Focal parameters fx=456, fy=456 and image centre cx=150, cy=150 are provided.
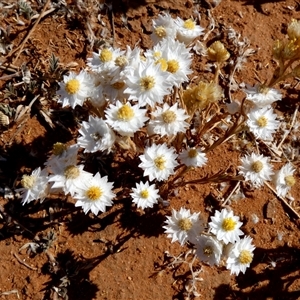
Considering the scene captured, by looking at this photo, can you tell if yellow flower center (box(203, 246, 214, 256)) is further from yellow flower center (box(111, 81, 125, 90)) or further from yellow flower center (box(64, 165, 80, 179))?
yellow flower center (box(111, 81, 125, 90))

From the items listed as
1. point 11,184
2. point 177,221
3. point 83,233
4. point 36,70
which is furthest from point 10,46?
point 177,221

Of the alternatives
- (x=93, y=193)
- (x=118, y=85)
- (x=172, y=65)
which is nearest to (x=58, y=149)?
(x=93, y=193)

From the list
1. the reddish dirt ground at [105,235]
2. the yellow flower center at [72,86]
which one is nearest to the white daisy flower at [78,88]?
the yellow flower center at [72,86]

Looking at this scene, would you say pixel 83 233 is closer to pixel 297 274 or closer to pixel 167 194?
pixel 167 194

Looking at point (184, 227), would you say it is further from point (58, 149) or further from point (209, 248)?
point (58, 149)

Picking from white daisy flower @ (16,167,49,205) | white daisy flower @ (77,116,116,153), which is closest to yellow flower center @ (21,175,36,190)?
white daisy flower @ (16,167,49,205)

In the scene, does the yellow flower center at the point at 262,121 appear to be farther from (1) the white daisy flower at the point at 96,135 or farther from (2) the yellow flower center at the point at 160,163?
(1) the white daisy flower at the point at 96,135

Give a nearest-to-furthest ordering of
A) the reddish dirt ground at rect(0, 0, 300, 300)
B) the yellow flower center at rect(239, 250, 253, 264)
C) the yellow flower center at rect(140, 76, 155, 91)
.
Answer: the yellow flower center at rect(140, 76, 155, 91), the yellow flower center at rect(239, 250, 253, 264), the reddish dirt ground at rect(0, 0, 300, 300)
